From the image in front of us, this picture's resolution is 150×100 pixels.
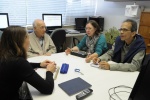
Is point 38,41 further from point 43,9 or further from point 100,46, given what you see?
point 43,9

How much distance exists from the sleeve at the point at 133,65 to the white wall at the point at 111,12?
2.36 metres

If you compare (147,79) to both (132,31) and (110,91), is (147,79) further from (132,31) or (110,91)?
(132,31)

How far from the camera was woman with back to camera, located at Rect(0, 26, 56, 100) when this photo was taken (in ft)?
3.41

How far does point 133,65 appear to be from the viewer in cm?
159

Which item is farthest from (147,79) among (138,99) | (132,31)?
(132,31)

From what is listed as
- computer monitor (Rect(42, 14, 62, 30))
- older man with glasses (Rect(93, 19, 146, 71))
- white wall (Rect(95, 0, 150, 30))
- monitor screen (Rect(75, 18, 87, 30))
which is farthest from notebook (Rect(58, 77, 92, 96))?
monitor screen (Rect(75, 18, 87, 30))

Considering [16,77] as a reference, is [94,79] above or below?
below

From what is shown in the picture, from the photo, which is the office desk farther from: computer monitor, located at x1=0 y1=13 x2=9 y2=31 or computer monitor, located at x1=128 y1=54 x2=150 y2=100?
computer monitor, located at x1=0 y1=13 x2=9 y2=31

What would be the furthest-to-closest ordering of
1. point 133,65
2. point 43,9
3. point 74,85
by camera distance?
point 43,9, point 133,65, point 74,85

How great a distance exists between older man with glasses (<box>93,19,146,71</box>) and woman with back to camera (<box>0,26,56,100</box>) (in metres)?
0.76

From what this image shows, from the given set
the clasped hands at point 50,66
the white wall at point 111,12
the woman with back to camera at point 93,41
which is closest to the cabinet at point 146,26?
the white wall at point 111,12

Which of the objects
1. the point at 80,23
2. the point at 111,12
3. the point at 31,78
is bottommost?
the point at 31,78

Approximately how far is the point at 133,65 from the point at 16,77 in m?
1.14

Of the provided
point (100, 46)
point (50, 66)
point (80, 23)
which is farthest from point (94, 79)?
point (80, 23)
